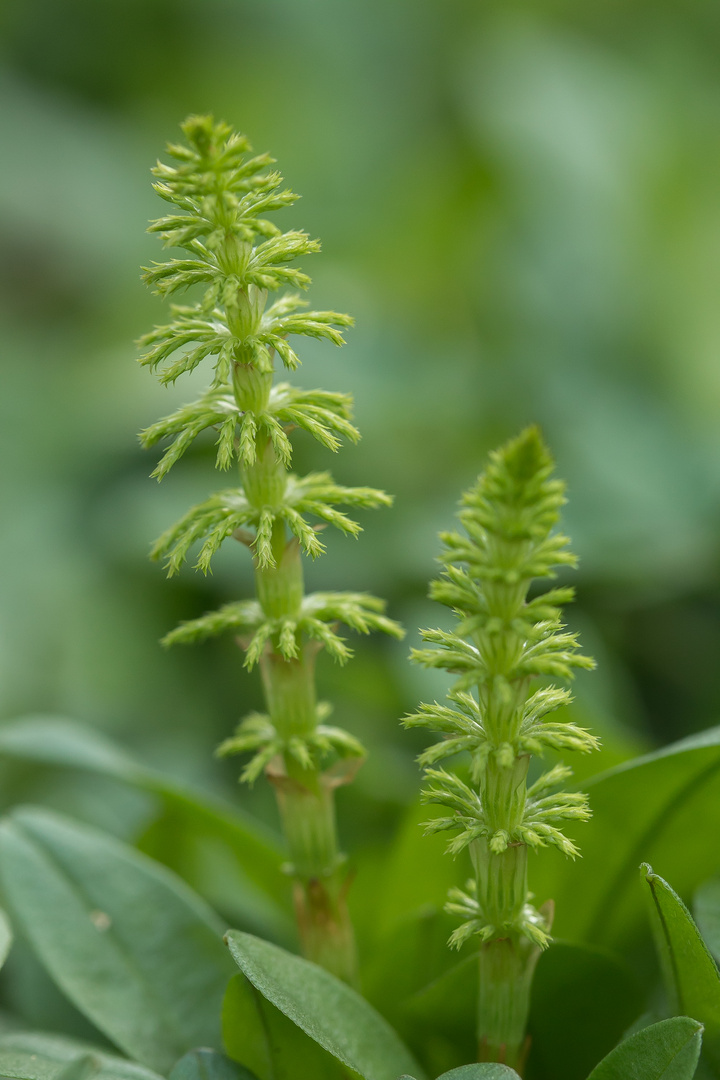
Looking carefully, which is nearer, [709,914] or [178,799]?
[709,914]

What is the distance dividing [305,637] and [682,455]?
3.55ft

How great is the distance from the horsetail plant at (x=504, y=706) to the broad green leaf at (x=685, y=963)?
0.06 metres

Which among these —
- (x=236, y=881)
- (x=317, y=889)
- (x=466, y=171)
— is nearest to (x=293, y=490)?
(x=317, y=889)

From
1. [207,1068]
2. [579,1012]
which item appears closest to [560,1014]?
[579,1012]

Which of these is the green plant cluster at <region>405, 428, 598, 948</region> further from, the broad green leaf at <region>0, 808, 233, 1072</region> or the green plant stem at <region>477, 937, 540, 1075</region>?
the broad green leaf at <region>0, 808, 233, 1072</region>

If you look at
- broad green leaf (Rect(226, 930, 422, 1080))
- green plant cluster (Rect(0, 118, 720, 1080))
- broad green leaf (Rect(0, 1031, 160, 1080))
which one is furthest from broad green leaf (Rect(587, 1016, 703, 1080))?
broad green leaf (Rect(0, 1031, 160, 1080))

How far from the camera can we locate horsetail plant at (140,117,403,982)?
480 mm

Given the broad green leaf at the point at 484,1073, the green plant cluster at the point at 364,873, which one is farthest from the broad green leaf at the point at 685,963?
the broad green leaf at the point at 484,1073

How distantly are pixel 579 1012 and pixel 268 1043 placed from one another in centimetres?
19

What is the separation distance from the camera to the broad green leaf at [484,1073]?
0.48 metres

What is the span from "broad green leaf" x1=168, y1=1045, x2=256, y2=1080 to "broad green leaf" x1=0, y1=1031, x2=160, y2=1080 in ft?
0.05

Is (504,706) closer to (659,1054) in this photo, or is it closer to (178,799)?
(659,1054)

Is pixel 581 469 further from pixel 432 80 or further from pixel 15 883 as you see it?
pixel 432 80

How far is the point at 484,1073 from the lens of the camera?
49 centimetres
